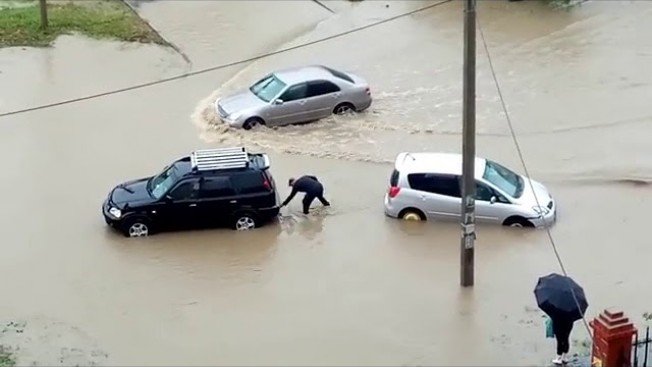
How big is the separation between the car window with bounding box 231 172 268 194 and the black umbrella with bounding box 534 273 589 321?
262 inches

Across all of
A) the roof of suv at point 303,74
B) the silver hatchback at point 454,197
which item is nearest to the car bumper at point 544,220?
the silver hatchback at point 454,197

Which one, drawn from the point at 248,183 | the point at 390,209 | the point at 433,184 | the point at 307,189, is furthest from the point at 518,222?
the point at 248,183

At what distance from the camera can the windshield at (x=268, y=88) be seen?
24.9 m

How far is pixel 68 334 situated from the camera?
655 inches

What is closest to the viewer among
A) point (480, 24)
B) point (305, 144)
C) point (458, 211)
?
point (458, 211)

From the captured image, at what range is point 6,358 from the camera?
15680 mm

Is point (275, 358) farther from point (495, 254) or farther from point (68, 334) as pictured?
point (495, 254)

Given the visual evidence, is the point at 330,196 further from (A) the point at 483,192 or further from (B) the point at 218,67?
(B) the point at 218,67

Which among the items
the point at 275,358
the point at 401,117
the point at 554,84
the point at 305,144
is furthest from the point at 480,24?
the point at 275,358

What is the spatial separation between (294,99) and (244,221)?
5.44 meters

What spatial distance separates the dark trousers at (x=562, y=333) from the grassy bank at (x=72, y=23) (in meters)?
18.6

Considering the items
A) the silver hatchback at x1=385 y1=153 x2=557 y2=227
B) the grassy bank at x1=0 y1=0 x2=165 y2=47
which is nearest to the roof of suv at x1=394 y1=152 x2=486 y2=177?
the silver hatchback at x1=385 y1=153 x2=557 y2=227

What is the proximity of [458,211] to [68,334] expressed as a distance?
7.11 meters

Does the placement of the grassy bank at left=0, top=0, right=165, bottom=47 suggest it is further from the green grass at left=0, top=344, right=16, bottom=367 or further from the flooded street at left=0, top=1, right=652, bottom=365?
the green grass at left=0, top=344, right=16, bottom=367
